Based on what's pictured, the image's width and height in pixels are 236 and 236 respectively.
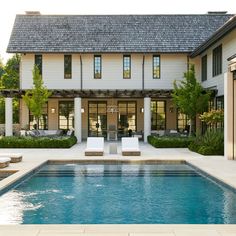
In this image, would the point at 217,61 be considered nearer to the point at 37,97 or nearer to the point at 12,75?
the point at 37,97

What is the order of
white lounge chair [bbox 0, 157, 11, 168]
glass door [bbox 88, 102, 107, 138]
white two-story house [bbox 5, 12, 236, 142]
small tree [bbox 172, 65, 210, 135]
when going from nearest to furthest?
white lounge chair [bbox 0, 157, 11, 168]
small tree [bbox 172, 65, 210, 135]
white two-story house [bbox 5, 12, 236, 142]
glass door [bbox 88, 102, 107, 138]

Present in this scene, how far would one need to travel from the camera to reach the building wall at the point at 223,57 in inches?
818

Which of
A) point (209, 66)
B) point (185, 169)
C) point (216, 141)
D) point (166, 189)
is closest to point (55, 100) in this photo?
point (209, 66)

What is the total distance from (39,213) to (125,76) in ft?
72.2

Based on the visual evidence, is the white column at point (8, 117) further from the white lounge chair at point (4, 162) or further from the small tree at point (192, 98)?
the white lounge chair at point (4, 162)

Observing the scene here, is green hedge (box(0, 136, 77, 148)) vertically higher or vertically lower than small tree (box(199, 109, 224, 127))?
lower

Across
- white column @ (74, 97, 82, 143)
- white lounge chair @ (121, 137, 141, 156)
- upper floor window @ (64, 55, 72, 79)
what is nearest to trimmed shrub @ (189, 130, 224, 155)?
white lounge chair @ (121, 137, 141, 156)

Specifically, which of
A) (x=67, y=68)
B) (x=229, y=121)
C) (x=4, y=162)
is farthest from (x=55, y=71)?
(x=4, y=162)

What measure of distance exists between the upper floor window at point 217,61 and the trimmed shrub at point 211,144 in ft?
13.3

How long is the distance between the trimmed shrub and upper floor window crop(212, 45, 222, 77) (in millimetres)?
4059

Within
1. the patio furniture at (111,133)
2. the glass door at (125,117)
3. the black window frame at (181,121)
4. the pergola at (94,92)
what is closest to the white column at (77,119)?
the pergola at (94,92)

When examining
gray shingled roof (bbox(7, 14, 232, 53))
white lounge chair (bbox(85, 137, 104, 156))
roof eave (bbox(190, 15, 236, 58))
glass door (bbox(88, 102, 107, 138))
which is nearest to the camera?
roof eave (bbox(190, 15, 236, 58))

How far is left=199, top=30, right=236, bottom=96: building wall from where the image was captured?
20773mm

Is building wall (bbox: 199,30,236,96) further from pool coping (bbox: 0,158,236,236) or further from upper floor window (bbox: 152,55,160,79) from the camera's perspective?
pool coping (bbox: 0,158,236,236)
